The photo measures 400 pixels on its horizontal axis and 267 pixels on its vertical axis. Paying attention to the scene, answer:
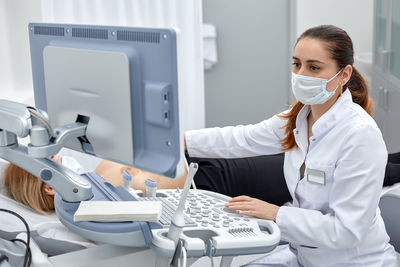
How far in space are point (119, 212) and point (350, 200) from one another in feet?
2.03

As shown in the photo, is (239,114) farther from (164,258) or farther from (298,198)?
(164,258)

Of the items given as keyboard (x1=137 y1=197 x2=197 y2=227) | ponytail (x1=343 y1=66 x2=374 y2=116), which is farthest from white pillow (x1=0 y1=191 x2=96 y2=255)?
ponytail (x1=343 y1=66 x2=374 y2=116)

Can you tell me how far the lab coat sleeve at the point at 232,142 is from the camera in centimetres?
187

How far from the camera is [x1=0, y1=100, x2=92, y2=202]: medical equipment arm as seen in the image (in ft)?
3.88

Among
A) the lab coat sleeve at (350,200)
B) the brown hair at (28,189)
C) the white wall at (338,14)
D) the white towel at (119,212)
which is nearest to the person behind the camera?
the white towel at (119,212)

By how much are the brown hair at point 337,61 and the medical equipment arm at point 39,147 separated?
716 mm

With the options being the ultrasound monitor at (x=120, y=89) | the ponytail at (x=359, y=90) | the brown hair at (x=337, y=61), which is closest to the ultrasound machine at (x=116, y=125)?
the ultrasound monitor at (x=120, y=89)

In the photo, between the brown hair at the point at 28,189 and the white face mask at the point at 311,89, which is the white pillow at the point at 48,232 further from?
the white face mask at the point at 311,89

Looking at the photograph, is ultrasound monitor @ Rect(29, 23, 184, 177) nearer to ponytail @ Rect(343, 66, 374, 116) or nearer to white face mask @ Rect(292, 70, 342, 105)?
white face mask @ Rect(292, 70, 342, 105)

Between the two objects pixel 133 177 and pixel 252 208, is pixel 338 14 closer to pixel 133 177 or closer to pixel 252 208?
pixel 133 177

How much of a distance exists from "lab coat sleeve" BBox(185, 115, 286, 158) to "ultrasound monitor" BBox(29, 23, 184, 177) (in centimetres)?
68

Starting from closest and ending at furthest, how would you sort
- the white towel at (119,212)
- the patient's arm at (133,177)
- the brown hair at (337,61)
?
1. the white towel at (119,212)
2. the brown hair at (337,61)
3. the patient's arm at (133,177)

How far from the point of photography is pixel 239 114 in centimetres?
404

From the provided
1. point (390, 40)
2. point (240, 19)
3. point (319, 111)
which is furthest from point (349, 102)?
point (240, 19)
